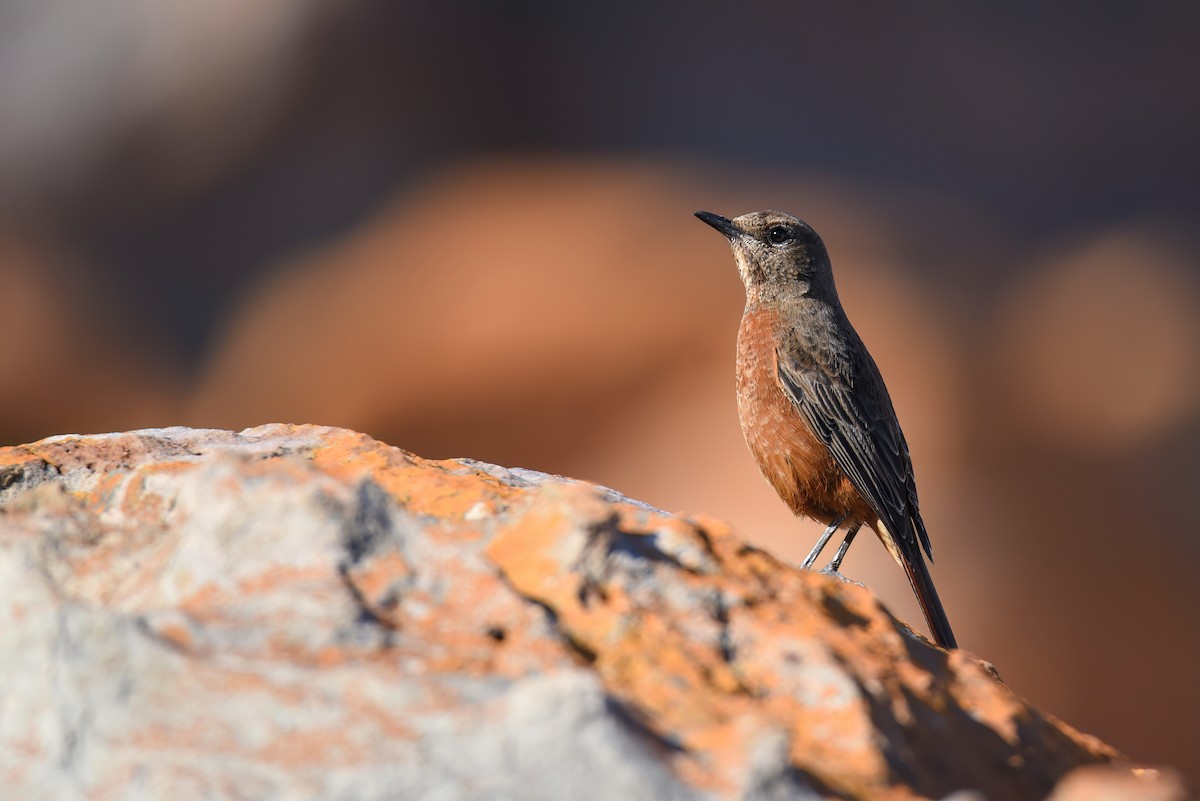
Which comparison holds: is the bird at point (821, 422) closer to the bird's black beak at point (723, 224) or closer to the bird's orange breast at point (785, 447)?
the bird's orange breast at point (785, 447)

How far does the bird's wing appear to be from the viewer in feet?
17.9

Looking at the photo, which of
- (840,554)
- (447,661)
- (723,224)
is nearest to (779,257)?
(723,224)

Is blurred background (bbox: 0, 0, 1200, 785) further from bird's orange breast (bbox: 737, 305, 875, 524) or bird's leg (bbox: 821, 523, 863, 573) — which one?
bird's leg (bbox: 821, 523, 863, 573)

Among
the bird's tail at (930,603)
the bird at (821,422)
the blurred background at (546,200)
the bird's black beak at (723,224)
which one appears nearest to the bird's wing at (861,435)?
the bird at (821,422)

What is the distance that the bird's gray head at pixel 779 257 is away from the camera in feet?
20.4

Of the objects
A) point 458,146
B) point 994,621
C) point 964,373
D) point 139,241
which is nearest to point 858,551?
point 994,621

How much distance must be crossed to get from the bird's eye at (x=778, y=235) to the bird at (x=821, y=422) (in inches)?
5.1

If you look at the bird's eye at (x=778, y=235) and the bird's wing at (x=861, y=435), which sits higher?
the bird's eye at (x=778, y=235)

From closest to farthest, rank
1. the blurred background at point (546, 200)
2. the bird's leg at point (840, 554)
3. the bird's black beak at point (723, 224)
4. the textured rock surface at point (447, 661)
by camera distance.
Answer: the textured rock surface at point (447, 661)
the bird's leg at point (840, 554)
the bird's black beak at point (723, 224)
the blurred background at point (546, 200)

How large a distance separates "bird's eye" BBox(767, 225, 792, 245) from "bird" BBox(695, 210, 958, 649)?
129mm

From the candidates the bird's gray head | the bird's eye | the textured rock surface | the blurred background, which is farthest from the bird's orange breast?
the blurred background

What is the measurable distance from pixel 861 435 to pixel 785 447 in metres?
0.36

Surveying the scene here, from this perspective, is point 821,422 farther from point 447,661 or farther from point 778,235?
point 447,661

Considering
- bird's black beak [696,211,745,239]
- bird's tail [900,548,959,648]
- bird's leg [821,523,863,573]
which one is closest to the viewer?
bird's tail [900,548,959,648]
